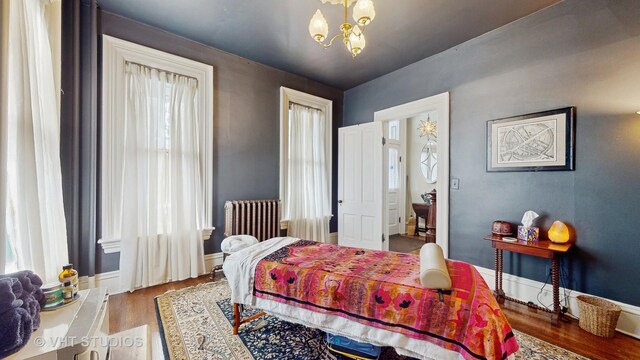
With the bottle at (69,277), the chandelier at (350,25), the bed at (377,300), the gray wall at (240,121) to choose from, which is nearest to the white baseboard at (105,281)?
the gray wall at (240,121)

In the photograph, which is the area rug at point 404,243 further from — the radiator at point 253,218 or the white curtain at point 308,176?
the radiator at point 253,218

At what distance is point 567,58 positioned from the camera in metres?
2.37

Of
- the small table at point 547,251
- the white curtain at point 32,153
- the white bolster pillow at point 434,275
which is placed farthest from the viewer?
the small table at point 547,251

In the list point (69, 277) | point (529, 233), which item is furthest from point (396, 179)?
point (69, 277)

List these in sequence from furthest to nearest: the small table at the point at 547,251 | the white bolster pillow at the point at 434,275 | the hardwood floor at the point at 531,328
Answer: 1. the small table at the point at 547,251
2. the hardwood floor at the point at 531,328
3. the white bolster pillow at the point at 434,275

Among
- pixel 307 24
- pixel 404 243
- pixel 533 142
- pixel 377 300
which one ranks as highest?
pixel 307 24

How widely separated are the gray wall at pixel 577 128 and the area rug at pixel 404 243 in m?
1.52

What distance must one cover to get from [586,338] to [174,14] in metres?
4.77

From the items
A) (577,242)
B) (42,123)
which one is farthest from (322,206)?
(42,123)

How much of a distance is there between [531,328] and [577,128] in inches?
72.8

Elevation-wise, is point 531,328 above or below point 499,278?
below

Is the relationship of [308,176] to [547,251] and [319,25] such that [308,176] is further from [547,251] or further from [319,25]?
[547,251]

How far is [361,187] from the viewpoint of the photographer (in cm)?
420

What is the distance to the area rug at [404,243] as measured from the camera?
15.3ft
